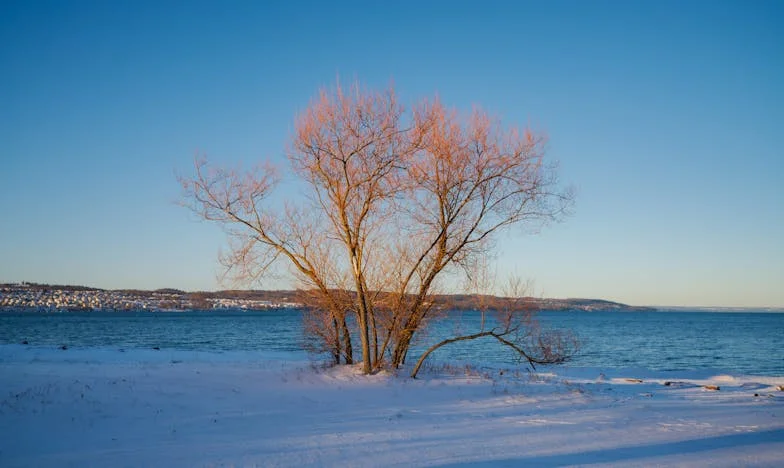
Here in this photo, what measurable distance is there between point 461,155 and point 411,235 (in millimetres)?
2987

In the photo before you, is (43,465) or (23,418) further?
(23,418)

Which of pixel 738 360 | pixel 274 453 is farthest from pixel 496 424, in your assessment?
pixel 738 360

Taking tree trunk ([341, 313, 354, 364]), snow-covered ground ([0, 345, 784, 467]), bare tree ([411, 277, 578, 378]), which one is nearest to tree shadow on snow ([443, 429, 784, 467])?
snow-covered ground ([0, 345, 784, 467])

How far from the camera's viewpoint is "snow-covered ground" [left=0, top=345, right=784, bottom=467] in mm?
8523

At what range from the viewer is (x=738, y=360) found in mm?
40219

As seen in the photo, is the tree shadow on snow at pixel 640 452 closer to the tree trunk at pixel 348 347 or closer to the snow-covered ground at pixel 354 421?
the snow-covered ground at pixel 354 421

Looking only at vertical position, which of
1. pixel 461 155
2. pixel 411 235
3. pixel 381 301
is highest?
pixel 461 155

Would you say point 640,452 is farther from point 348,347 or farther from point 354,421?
point 348,347

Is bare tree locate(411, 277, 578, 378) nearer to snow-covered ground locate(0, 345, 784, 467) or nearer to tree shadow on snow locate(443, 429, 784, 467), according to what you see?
snow-covered ground locate(0, 345, 784, 467)

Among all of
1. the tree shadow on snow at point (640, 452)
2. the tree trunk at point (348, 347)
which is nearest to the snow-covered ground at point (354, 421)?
the tree shadow on snow at point (640, 452)

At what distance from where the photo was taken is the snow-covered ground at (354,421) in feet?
28.0

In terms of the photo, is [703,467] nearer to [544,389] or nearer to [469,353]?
[544,389]

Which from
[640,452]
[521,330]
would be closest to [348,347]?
[521,330]

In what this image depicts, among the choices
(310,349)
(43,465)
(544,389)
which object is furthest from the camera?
(310,349)
